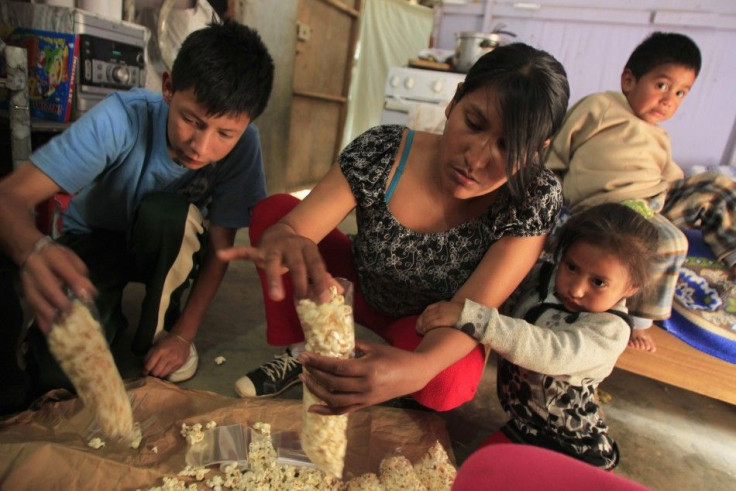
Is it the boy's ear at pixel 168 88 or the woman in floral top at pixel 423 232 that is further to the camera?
the boy's ear at pixel 168 88

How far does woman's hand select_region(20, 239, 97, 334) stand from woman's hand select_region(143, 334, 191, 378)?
55 cm

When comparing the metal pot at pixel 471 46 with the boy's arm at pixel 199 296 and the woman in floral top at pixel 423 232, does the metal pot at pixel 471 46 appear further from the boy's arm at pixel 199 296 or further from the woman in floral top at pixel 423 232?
the boy's arm at pixel 199 296

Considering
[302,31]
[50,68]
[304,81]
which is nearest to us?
[50,68]

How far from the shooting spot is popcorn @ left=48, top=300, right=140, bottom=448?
0.79m

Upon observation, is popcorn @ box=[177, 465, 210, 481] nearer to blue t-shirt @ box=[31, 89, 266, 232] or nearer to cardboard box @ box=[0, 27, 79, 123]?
blue t-shirt @ box=[31, 89, 266, 232]

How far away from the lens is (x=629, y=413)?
1593mm

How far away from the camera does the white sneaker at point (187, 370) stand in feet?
4.26

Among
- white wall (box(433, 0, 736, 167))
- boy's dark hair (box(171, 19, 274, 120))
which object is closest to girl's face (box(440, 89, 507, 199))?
boy's dark hair (box(171, 19, 274, 120))

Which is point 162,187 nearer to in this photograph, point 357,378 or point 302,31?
point 357,378

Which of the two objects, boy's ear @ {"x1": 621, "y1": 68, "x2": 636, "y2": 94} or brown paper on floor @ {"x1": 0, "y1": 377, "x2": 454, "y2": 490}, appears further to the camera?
boy's ear @ {"x1": 621, "y1": 68, "x2": 636, "y2": 94}

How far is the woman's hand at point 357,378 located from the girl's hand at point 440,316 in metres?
0.22

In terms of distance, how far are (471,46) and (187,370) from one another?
286cm

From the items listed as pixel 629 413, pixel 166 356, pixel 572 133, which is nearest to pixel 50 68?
pixel 166 356

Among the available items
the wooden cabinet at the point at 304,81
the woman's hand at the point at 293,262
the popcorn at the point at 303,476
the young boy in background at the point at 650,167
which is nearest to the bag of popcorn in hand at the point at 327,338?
the woman's hand at the point at 293,262
